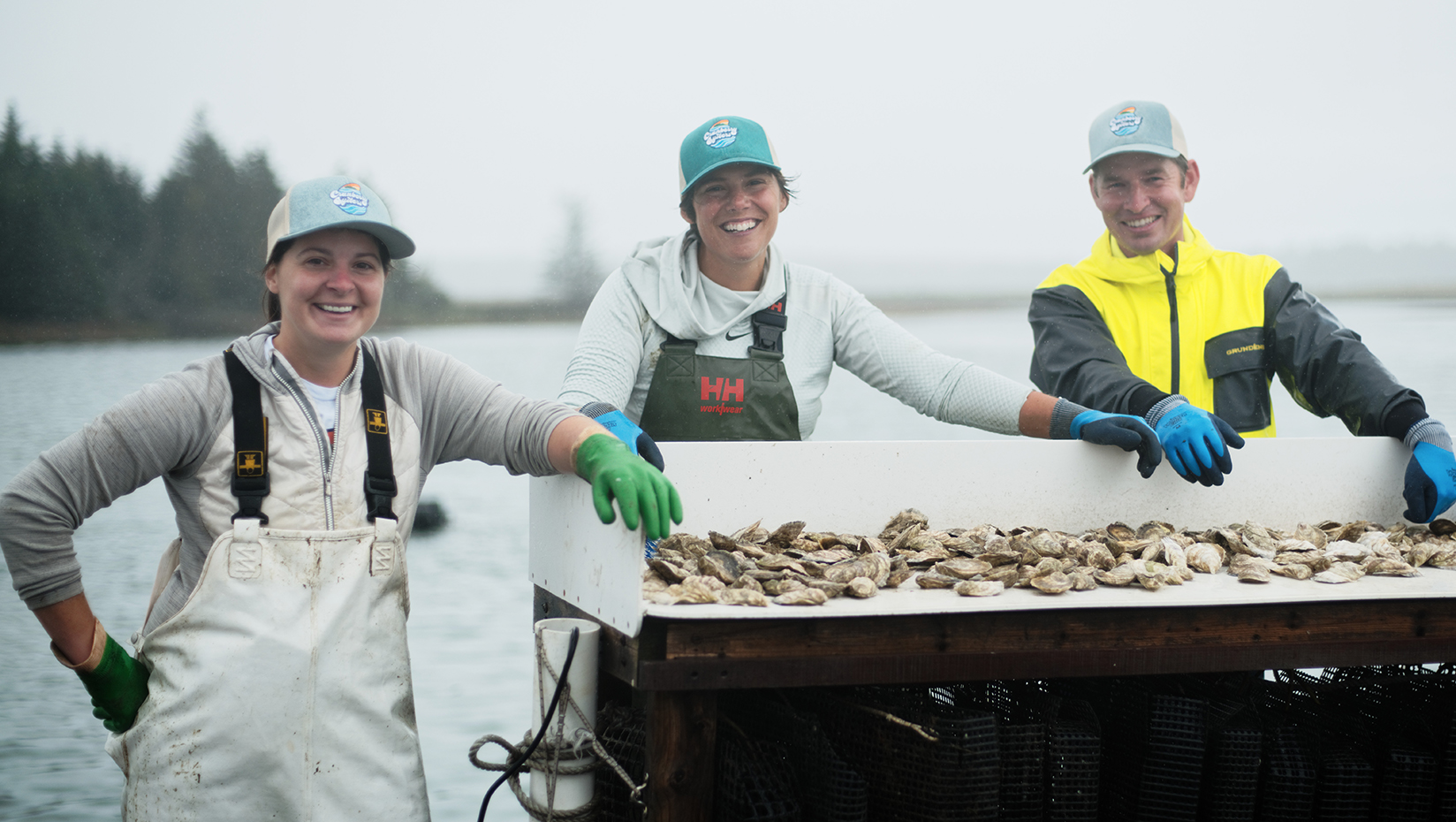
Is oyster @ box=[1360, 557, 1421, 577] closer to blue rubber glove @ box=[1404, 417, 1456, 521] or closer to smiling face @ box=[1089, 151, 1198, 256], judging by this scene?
blue rubber glove @ box=[1404, 417, 1456, 521]

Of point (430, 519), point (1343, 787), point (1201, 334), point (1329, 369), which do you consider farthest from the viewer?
point (430, 519)

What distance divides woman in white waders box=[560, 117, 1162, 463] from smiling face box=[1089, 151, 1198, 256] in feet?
1.81

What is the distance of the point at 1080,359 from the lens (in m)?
2.35

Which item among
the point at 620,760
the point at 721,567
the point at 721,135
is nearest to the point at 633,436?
the point at 721,567

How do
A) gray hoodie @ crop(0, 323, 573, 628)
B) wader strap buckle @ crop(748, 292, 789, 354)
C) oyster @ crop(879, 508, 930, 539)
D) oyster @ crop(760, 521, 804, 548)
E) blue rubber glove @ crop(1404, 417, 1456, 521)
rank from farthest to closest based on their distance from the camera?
wader strap buckle @ crop(748, 292, 789, 354) → blue rubber glove @ crop(1404, 417, 1456, 521) → oyster @ crop(879, 508, 930, 539) → oyster @ crop(760, 521, 804, 548) → gray hoodie @ crop(0, 323, 573, 628)

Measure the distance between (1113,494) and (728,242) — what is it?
2.90 feet

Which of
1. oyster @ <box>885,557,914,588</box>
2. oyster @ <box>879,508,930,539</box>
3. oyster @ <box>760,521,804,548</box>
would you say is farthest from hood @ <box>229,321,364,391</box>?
oyster @ <box>879,508,930,539</box>

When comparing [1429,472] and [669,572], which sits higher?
[1429,472]

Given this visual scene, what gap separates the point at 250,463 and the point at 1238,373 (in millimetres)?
2046

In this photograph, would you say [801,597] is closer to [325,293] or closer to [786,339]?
[325,293]

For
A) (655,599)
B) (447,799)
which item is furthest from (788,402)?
(447,799)

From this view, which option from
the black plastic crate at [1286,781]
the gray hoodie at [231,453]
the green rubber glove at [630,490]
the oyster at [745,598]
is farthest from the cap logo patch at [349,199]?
the black plastic crate at [1286,781]

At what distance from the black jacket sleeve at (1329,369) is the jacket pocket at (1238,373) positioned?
0.06 m

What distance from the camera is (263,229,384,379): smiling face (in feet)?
4.71
